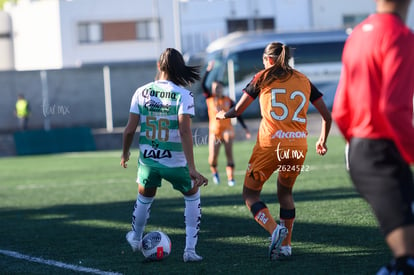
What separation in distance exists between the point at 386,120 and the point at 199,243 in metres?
4.99

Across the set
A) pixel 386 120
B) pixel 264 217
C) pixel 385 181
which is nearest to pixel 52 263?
pixel 264 217

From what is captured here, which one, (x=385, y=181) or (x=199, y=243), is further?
(x=199, y=243)

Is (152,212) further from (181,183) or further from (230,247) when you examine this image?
(181,183)

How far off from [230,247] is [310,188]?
6.12 meters

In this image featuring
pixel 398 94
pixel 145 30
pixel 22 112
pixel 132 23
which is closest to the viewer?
pixel 398 94

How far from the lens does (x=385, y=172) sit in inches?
188

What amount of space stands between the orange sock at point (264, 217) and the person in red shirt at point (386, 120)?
311 centimetres

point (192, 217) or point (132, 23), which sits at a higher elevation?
point (132, 23)

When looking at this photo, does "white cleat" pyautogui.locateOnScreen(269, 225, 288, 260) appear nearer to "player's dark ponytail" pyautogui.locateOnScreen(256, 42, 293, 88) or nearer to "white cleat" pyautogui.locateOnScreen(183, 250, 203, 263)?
"white cleat" pyautogui.locateOnScreen(183, 250, 203, 263)

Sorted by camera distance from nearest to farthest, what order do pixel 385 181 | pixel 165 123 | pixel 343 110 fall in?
pixel 385 181
pixel 343 110
pixel 165 123

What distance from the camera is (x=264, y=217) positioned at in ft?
26.5

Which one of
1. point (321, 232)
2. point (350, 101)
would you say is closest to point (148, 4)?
point (321, 232)

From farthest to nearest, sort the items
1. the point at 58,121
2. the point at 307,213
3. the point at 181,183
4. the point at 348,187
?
the point at 58,121 → the point at 348,187 → the point at 307,213 → the point at 181,183

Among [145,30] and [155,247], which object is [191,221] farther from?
[145,30]
